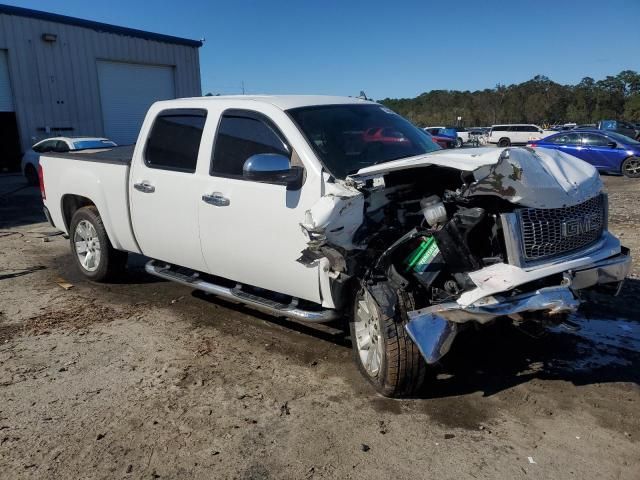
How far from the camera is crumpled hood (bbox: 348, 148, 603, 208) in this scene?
3014mm

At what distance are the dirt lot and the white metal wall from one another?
18.2 meters

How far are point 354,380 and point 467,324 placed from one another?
1.06 meters

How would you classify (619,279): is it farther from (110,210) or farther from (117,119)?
(117,119)

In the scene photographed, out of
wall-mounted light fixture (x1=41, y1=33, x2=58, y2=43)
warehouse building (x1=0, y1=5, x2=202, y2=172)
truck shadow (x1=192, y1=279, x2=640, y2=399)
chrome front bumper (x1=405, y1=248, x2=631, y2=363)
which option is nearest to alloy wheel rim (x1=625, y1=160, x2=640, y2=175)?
truck shadow (x1=192, y1=279, x2=640, y2=399)

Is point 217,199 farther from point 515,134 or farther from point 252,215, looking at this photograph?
point 515,134

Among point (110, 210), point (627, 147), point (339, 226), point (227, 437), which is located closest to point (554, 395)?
point (339, 226)

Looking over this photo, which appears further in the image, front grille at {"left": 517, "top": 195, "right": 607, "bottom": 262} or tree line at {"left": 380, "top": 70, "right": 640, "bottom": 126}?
tree line at {"left": 380, "top": 70, "right": 640, "bottom": 126}

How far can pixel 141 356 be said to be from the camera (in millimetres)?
4398

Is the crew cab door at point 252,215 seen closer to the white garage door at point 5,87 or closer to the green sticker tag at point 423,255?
the green sticker tag at point 423,255

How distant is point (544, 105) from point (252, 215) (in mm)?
89472

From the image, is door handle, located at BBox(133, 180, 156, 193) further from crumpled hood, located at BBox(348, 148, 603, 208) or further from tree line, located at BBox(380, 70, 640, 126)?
tree line, located at BBox(380, 70, 640, 126)

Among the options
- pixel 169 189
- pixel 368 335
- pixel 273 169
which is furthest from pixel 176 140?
pixel 368 335

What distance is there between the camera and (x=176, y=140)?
5.05 meters

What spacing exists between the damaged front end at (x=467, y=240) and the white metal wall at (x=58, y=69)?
2087cm
